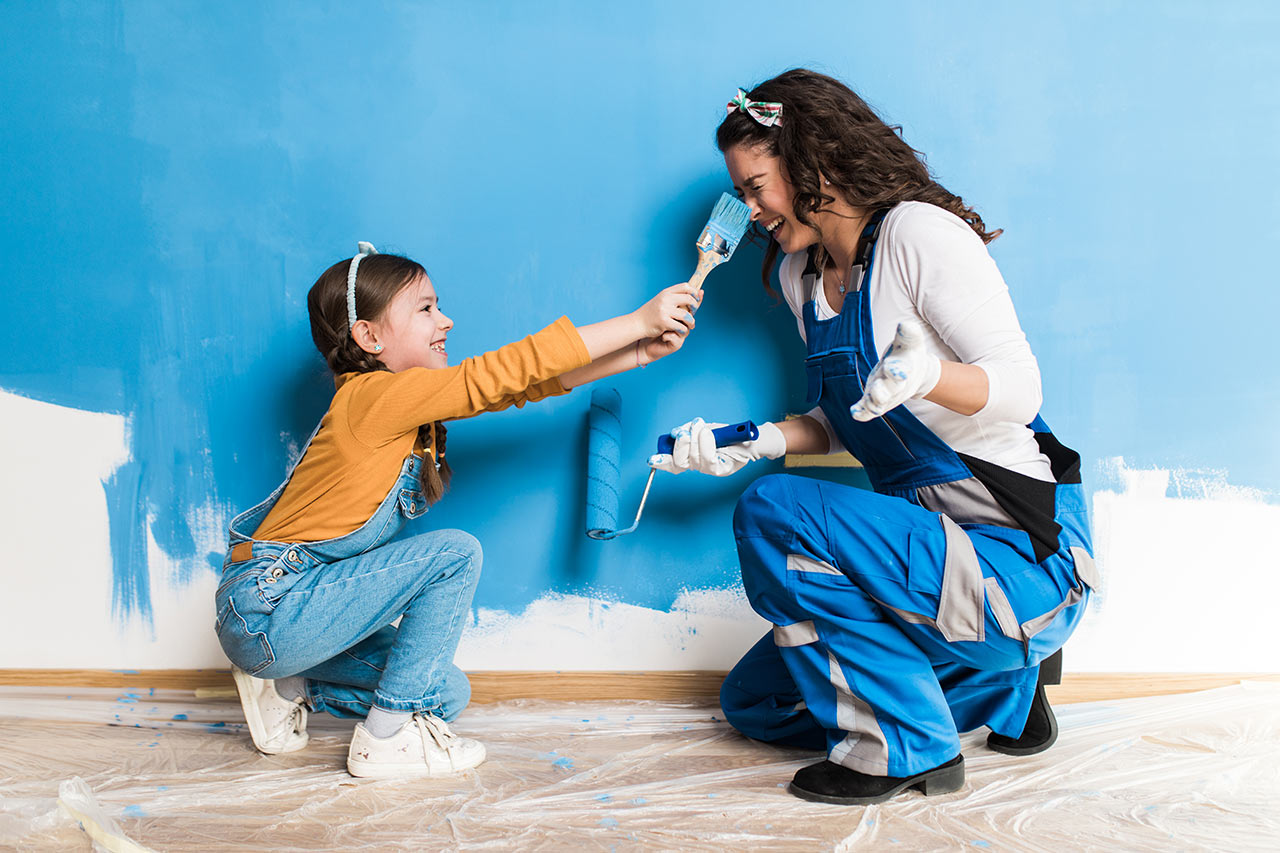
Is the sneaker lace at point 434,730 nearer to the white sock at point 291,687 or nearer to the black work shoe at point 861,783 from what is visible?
the white sock at point 291,687

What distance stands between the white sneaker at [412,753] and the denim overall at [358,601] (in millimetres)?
37

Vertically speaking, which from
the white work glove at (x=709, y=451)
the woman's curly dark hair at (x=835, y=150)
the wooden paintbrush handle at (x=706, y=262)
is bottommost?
the white work glove at (x=709, y=451)

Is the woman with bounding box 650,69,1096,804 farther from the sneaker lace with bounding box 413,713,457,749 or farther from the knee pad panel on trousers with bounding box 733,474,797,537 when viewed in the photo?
the sneaker lace with bounding box 413,713,457,749

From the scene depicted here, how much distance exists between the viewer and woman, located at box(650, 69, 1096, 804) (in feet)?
3.73

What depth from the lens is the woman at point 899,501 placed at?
1136 mm

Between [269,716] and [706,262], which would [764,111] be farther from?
[269,716]

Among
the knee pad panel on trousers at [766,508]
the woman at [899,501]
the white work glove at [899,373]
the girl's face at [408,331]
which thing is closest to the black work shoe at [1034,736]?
the woman at [899,501]

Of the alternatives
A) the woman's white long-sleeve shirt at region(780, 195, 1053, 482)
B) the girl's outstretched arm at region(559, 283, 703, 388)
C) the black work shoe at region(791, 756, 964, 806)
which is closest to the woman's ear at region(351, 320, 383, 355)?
the girl's outstretched arm at region(559, 283, 703, 388)

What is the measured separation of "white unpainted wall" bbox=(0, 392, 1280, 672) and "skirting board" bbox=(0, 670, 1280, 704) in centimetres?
2

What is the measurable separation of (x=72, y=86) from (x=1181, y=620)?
89.8 inches

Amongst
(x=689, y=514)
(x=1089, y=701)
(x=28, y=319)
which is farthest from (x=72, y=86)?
(x=1089, y=701)

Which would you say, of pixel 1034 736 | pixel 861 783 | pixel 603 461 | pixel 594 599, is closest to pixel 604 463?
pixel 603 461

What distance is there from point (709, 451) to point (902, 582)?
358 millimetres

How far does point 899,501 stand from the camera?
1186mm
